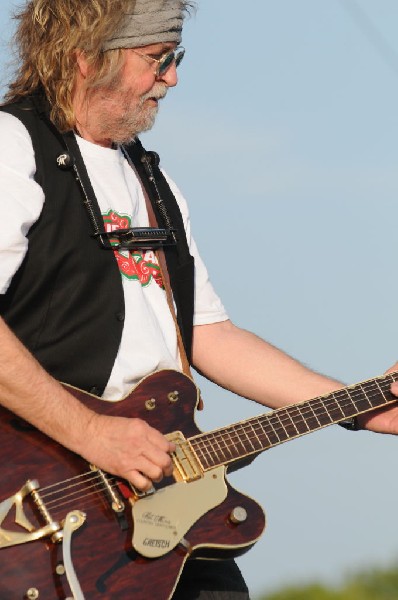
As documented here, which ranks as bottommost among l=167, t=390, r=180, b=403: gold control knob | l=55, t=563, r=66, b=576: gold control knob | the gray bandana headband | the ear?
l=55, t=563, r=66, b=576: gold control knob

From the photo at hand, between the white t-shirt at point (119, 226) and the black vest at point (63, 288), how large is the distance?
0.06 meters

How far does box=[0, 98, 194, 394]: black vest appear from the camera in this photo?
4785 millimetres

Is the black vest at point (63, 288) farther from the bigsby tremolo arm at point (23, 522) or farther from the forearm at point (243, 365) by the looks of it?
the forearm at point (243, 365)

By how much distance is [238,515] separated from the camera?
15.7 ft

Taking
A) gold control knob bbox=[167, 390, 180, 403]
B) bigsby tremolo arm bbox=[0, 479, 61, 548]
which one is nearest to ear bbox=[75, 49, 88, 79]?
→ gold control knob bbox=[167, 390, 180, 403]

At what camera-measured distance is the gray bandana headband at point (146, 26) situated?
5.22 metres

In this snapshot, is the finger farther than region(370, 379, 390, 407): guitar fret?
No

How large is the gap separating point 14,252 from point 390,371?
173 centimetres

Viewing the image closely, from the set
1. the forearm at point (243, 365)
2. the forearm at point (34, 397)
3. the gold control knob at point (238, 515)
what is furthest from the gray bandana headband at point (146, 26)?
the gold control knob at point (238, 515)

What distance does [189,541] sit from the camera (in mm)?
4680

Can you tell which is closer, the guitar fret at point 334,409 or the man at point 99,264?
the man at point 99,264

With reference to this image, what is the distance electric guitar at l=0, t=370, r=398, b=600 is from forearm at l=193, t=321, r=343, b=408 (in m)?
0.58

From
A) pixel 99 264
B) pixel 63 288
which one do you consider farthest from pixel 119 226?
pixel 63 288

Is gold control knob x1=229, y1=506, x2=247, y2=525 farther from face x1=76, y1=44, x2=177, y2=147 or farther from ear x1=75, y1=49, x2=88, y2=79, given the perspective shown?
ear x1=75, y1=49, x2=88, y2=79
